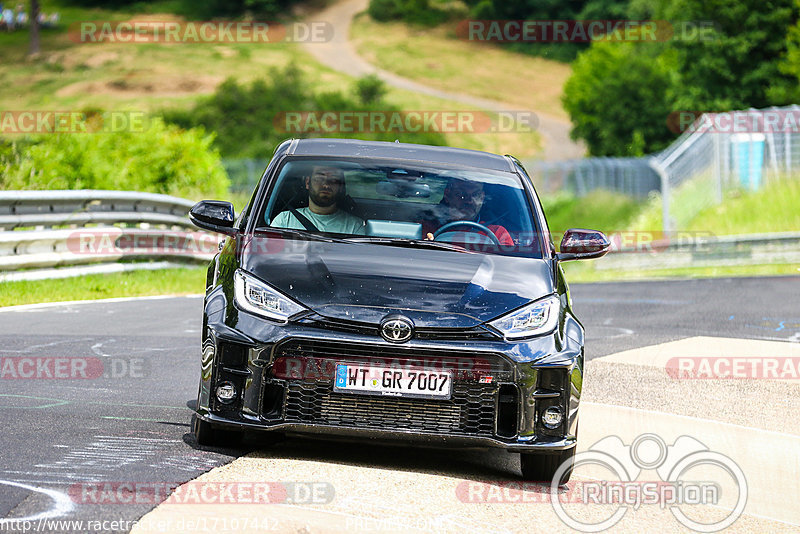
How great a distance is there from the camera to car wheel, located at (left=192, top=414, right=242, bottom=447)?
6.75 metres

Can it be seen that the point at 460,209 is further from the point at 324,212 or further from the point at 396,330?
the point at 396,330

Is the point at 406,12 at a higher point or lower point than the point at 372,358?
A: higher

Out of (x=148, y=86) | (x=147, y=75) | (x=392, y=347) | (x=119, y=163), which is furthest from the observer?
(x=147, y=75)

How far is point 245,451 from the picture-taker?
683 cm

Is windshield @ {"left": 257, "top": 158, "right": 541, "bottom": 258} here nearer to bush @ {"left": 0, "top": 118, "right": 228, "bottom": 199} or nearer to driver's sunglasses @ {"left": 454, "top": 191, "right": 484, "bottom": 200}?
driver's sunglasses @ {"left": 454, "top": 191, "right": 484, "bottom": 200}

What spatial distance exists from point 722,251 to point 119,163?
484 inches

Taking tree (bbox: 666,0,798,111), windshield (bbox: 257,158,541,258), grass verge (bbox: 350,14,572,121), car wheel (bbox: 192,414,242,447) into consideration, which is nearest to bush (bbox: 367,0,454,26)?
grass verge (bbox: 350,14,572,121)

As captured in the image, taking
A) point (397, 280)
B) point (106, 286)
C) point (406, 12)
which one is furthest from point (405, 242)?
point (406, 12)

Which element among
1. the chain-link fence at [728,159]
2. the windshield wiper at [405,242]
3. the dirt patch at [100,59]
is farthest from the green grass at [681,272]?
the dirt patch at [100,59]

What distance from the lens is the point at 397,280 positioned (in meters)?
6.59

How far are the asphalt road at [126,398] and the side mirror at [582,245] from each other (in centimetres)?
119

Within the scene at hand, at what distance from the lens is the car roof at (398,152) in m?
Answer: 7.85

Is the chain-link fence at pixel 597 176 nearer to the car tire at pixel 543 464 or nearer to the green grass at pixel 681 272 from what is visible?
the green grass at pixel 681 272

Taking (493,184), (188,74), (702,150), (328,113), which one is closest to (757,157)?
(702,150)
